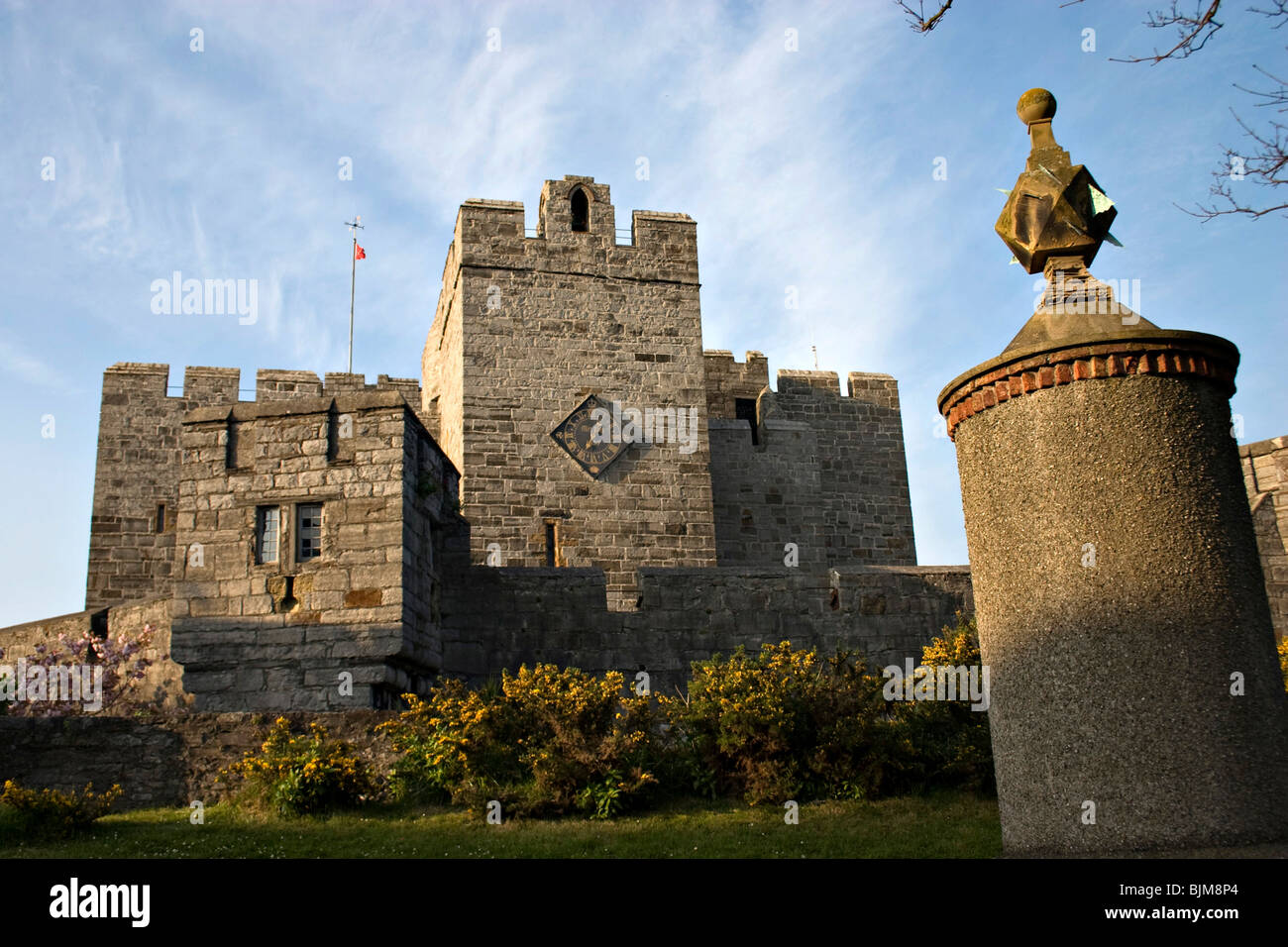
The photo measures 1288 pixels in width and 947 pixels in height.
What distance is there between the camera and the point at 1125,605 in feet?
18.5

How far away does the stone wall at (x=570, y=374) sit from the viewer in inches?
816

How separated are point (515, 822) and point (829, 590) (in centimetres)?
686

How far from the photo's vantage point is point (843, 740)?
9953mm

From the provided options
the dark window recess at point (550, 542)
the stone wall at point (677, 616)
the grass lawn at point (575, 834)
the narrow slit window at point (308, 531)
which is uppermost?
the dark window recess at point (550, 542)

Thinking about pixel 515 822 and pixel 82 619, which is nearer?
pixel 515 822

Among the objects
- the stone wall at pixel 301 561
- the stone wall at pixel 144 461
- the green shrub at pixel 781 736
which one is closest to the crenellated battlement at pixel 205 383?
the stone wall at pixel 144 461

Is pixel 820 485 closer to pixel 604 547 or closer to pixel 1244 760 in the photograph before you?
pixel 604 547

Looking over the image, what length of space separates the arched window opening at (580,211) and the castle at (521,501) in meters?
0.06

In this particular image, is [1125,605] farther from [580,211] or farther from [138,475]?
Result: [138,475]

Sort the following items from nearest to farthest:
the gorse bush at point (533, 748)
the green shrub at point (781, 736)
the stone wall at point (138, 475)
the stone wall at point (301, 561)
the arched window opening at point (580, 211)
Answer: the gorse bush at point (533, 748)
the green shrub at point (781, 736)
the stone wall at point (301, 561)
the arched window opening at point (580, 211)
the stone wall at point (138, 475)

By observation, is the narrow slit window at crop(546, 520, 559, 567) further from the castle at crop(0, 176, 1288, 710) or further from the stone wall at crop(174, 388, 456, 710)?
the stone wall at crop(174, 388, 456, 710)

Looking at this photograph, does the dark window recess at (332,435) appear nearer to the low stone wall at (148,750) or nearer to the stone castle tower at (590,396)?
the low stone wall at (148,750)

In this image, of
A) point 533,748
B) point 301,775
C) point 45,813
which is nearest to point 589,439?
point 533,748
